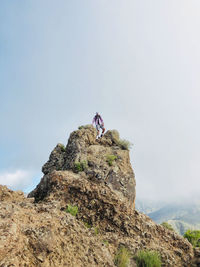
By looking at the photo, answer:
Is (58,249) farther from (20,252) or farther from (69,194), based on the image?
(69,194)

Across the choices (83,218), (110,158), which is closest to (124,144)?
(110,158)

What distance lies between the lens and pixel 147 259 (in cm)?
897

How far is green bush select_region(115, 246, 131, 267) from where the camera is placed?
8.63 meters

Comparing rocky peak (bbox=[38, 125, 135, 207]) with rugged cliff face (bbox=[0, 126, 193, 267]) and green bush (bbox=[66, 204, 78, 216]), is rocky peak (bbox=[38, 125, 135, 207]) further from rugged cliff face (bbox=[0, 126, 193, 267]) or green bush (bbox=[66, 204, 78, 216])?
green bush (bbox=[66, 204, 78, 216])

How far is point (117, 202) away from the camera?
13.2 meters

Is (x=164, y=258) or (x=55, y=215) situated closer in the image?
(x=55, y=215)

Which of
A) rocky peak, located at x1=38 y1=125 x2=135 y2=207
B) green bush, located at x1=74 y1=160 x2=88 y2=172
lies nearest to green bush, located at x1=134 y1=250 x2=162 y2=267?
rocky peak, located at x1=38 y1=125 x2=135 y2=207

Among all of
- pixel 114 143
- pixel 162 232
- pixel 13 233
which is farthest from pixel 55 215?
pixel 114 143

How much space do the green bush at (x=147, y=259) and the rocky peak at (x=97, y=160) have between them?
686 centimetres

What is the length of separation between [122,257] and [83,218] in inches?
152

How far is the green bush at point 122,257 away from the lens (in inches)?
340

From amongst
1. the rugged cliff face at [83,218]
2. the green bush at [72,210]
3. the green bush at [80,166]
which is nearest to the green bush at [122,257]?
the rugged cliff face at [83,218]

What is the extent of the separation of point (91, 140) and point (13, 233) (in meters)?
15.9

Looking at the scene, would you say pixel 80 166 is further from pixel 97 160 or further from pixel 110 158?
pixel 110 158
